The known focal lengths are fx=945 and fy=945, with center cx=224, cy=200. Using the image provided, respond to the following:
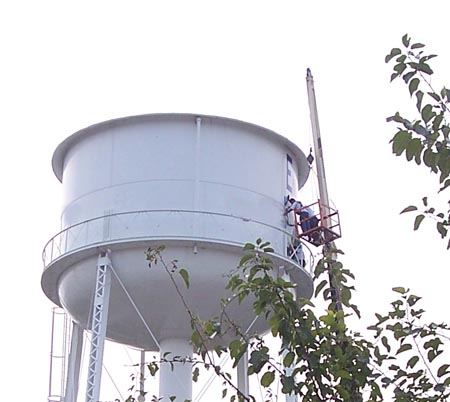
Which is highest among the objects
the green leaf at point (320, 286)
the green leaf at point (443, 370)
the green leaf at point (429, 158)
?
the green leaf at point (429, 158)

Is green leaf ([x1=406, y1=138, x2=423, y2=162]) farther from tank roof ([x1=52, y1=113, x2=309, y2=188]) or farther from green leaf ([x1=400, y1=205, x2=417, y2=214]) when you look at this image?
tank roof ([x1=52, y1=113, x2=309, y2=188])

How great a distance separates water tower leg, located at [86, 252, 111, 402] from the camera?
49.6ft

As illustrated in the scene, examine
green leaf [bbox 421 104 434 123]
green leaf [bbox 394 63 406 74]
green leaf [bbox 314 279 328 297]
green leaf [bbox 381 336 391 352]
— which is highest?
green leaf [bbox 394 63 406 74]

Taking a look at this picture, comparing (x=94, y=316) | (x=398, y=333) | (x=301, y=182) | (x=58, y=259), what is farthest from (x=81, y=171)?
(x=398, y=333)

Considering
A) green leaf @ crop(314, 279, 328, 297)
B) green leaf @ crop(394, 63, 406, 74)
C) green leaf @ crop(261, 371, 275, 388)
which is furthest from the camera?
green leaf @ crop(314, 279, 328, 297)

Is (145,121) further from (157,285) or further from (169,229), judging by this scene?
(157,285)

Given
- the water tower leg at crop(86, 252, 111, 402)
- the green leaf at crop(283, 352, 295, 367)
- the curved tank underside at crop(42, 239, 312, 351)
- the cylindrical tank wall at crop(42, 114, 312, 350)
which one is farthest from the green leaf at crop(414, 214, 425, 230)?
the water tower leg at crop(86, 252, 111, 402)

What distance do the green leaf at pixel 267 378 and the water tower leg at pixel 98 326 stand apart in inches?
441

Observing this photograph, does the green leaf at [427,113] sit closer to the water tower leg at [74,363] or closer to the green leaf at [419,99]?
the green leaf at [419,99]

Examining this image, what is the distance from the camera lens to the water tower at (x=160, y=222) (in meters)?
15.5

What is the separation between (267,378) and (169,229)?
11359 millimetres

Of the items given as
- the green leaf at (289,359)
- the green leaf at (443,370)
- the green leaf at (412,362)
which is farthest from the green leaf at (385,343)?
the green leaf at (289,359)

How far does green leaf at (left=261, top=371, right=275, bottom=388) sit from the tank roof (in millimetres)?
12520

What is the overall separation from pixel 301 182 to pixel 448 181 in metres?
14.5
